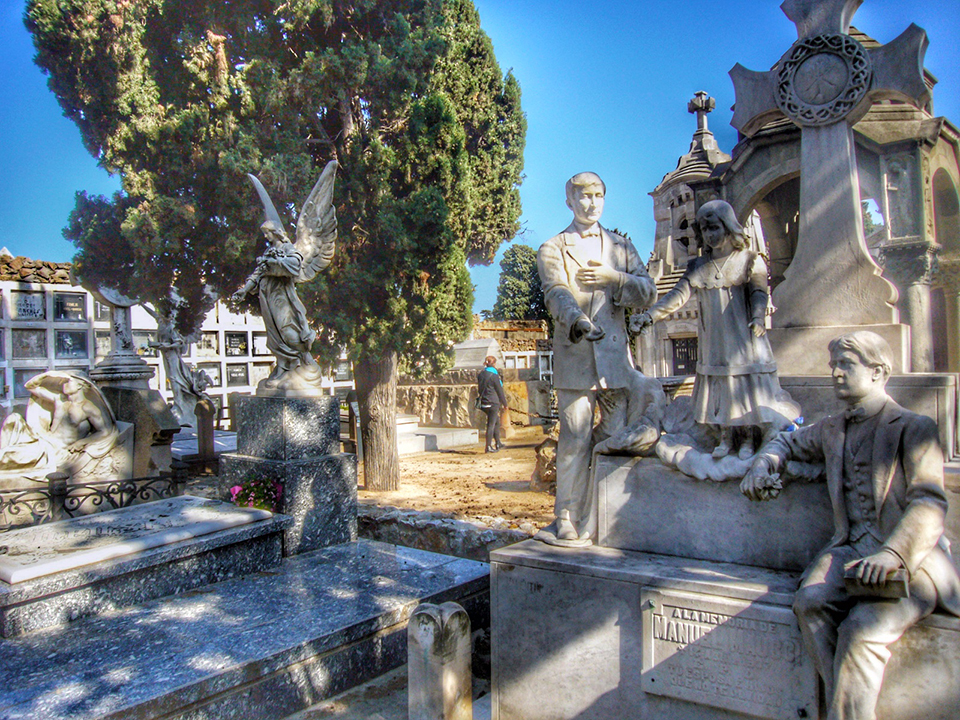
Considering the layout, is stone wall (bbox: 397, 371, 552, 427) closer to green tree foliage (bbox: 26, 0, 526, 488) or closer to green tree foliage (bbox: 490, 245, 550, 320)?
green tree foliage (bbox: 26, 0, 526, 488)

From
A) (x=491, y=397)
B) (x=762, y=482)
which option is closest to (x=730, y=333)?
(x=762, y=482)

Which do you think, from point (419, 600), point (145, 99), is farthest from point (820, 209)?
point (145, 99)

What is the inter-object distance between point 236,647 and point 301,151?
8.39m

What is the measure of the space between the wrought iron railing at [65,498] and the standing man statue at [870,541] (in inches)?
234

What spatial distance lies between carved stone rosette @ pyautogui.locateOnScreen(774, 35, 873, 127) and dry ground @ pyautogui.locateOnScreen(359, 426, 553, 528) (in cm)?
505

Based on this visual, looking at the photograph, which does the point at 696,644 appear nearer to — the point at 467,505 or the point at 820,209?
the point at 820,209

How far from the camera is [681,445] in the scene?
327cm

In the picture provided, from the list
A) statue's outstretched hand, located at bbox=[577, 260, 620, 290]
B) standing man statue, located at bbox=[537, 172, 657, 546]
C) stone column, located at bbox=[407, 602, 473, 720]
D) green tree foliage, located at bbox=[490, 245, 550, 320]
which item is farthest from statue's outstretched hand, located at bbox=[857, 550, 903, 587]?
green tree foliage, located at bbox=[490, 245, 550, 320]

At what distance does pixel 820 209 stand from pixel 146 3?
1171 centimetres

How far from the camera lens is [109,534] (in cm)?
476

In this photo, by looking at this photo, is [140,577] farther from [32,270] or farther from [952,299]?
[32,270]

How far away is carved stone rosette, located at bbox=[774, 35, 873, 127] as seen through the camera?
4652mm

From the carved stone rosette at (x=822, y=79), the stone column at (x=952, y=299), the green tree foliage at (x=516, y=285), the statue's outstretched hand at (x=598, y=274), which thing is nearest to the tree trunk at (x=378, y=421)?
the carved stone rosette at (x=822, y=79)

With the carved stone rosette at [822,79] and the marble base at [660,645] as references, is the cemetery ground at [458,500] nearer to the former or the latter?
the marble base at [660,645]
